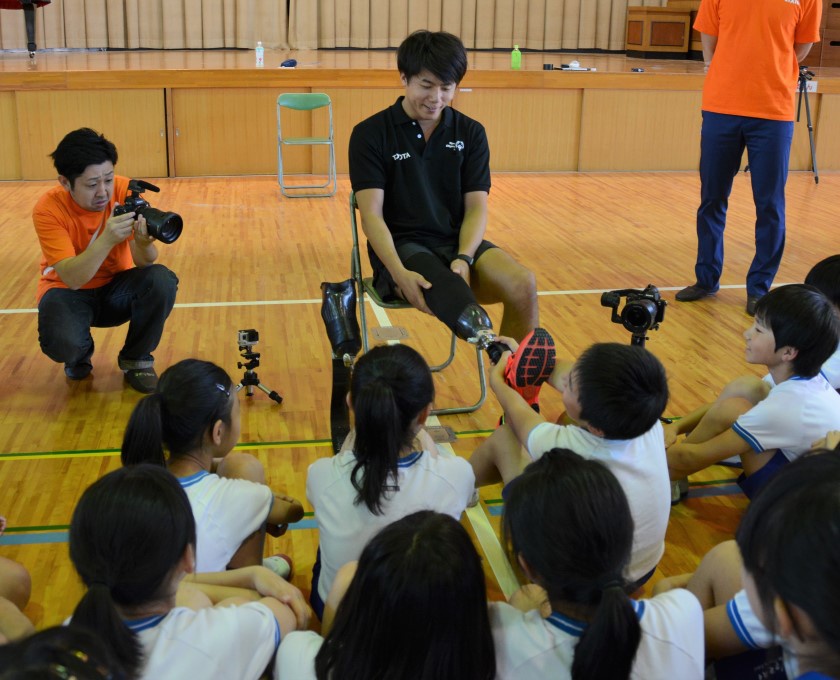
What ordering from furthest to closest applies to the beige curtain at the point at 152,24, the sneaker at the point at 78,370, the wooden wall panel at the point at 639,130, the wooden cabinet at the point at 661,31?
the wooden cabinet at the point at 661,31
the beige curtain at the point at 152,24
the wooden wall panel at the point at 639,130
the sneaker at the point at 78,370

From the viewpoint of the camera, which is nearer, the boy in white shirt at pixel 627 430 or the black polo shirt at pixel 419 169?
the boy in white shirt at pixel 627 430

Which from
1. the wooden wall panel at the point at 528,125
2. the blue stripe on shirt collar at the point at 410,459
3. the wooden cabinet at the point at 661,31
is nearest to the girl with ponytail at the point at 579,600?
the blue stripe on shirt collar at the point at 410,459

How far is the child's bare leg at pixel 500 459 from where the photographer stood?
207 centimetres

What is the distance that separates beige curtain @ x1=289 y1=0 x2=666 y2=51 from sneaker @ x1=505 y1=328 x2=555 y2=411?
8.87 meters

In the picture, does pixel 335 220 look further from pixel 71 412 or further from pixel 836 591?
pixel 836 591

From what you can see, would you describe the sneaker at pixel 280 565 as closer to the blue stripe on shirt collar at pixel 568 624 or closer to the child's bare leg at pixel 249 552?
the child's bare leg at pixel 249 552

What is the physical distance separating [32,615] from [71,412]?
3.62 ft

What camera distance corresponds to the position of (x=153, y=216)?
9.44 feet

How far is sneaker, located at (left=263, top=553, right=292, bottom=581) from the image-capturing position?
79.1 inches

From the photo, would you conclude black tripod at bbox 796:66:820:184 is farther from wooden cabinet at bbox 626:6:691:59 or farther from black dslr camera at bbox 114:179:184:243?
black dslr camera at bbox 114:179:184:243

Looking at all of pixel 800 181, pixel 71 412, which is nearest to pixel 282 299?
pixel 71 412

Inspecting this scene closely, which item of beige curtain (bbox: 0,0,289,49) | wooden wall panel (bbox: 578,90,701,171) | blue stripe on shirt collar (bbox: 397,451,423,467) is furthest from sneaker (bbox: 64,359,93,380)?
beige curtain (bbox: 0,0,289,49)

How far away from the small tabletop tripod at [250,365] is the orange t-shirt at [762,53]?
7.69 feet

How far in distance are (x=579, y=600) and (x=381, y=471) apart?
0.52 meters
